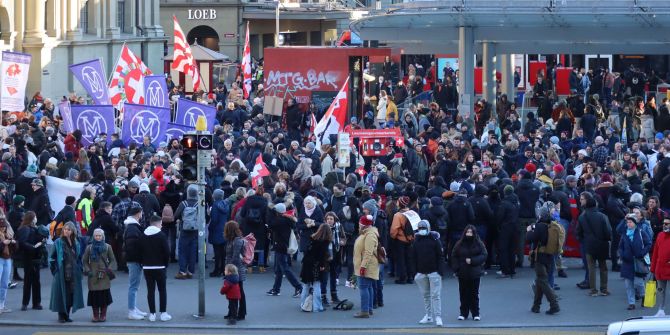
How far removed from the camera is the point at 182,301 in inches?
888

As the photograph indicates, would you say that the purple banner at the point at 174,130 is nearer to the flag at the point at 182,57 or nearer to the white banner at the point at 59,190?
the white banner at the point at 59,190

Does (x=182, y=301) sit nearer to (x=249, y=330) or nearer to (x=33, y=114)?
(x=249, y=330)

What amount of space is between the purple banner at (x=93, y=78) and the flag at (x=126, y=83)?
→ 0.20 m

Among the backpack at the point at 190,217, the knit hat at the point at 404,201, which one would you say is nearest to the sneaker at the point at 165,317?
the backpack at the point at 190,217

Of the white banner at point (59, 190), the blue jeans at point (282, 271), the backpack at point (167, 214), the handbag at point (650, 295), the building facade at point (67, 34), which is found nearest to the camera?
the handbag at point (650, 295)

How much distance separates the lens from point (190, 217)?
23.9 meters

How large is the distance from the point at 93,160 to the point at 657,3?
14715 mm

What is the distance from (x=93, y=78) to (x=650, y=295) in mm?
17219

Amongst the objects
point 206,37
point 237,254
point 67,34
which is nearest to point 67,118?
point 237,254

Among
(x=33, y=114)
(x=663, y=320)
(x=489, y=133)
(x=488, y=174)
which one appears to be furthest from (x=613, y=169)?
(x=33, y=114)

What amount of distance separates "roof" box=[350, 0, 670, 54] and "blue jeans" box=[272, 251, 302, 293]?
15559 mm

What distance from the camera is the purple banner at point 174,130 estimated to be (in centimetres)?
3184

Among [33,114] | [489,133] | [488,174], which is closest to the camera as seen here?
[488,174]

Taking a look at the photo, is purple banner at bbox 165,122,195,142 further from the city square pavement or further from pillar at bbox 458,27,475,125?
pillar at bbox 458,27,475,125
